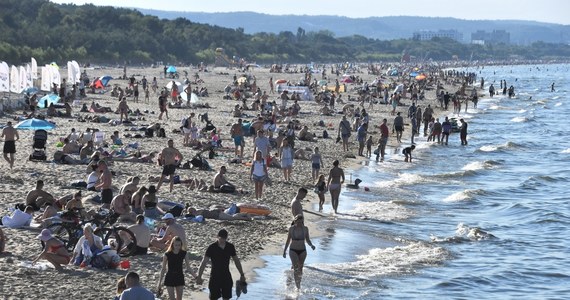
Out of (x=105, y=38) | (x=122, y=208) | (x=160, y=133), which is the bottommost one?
(x=160, y=133)

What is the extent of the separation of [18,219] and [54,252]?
2446mm

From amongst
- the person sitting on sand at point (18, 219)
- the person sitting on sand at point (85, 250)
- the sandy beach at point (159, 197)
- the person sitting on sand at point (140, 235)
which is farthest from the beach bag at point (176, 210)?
the person sitting on sand at point (85, 250)

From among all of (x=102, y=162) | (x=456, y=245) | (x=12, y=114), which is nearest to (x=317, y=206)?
(x=456, y=245)

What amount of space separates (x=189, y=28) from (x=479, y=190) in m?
104

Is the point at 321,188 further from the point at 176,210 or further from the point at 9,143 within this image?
the point at 9,143

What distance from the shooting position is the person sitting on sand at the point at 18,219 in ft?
45.6

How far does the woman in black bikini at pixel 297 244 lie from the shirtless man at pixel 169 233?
1.36 m

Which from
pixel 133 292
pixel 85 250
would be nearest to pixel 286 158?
pixel 85 250

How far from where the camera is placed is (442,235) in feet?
58.0

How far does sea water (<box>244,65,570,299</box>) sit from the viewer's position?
44.2ft

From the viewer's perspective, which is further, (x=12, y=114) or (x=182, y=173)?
(x=12, y=114)

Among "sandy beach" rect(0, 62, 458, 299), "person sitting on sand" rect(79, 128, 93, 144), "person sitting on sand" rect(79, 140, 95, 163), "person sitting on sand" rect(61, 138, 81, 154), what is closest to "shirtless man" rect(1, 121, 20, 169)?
"sandy beach" rect(0, 62, 458, 299)

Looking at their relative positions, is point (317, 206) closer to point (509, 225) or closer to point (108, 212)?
point (509, 225)

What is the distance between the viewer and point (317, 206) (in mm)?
19188
